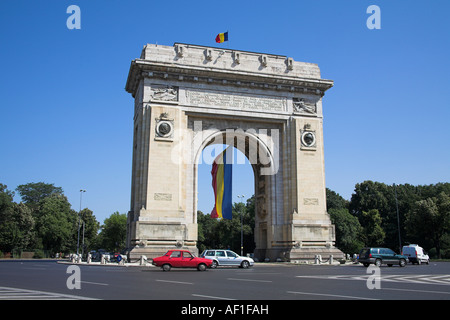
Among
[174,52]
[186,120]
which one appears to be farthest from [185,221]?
[174,52]

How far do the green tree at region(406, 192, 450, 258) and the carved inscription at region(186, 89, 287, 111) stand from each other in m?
33.3

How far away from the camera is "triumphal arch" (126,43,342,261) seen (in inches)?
1276

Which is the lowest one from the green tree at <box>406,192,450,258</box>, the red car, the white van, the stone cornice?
the white van

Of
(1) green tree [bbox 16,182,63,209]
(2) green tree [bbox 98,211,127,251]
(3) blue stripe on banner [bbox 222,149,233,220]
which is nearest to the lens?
(3) blue stripe on banner [bbox 222,149,233,220]

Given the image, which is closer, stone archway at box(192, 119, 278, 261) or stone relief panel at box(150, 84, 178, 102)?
stone relief panel at box(150, 84, 178, 102)

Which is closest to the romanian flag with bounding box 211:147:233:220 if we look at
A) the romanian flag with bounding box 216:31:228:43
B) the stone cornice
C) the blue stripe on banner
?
the blue stripe on banner

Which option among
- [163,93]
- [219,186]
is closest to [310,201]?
[219,186]

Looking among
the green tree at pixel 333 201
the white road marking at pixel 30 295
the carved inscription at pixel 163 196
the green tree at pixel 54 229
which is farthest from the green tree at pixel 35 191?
the white road marking at pixel 30 295

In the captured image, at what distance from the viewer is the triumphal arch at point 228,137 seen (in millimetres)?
32406

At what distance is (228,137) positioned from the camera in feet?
124

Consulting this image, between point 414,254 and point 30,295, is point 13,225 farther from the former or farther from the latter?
point 30,295

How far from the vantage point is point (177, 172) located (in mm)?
33000

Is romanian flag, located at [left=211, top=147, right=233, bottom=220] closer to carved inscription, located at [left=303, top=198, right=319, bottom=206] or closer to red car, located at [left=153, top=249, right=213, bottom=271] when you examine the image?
carved inscription, located at [left=303, top=198, right=319, bottom=206]
